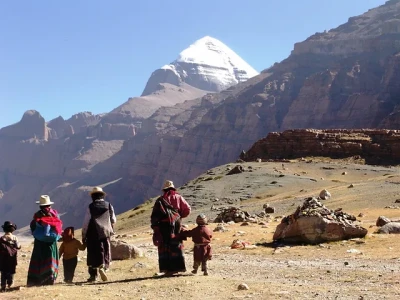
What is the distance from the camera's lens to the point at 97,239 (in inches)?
415

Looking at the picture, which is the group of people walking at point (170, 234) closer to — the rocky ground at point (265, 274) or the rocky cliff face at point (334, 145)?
the rocky ground at point (265, 274)

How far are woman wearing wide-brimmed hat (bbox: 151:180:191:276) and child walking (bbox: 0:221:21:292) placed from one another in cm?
300

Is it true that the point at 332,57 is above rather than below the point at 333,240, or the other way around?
above

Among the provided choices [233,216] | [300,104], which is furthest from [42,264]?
[300,104]

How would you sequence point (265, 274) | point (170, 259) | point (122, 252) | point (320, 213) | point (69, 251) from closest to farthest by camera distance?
point (170, 259)
point (69, 251)
point (265, 274)
point (122, 252)
point (320, 213)

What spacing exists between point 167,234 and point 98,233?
1.40m

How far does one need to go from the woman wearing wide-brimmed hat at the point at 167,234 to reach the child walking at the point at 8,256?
118 inches

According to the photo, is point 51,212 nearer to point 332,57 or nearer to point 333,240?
point 333,240

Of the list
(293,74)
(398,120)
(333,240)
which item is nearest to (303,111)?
(293,74)

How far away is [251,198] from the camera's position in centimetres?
4619

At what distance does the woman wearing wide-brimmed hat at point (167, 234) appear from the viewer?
10555mm

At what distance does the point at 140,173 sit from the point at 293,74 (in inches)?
2670

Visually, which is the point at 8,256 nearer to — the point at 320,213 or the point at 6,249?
the point at 6,249

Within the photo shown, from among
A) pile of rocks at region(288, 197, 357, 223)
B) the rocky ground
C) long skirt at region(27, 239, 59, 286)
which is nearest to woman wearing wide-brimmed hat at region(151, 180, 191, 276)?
the rocky ground
